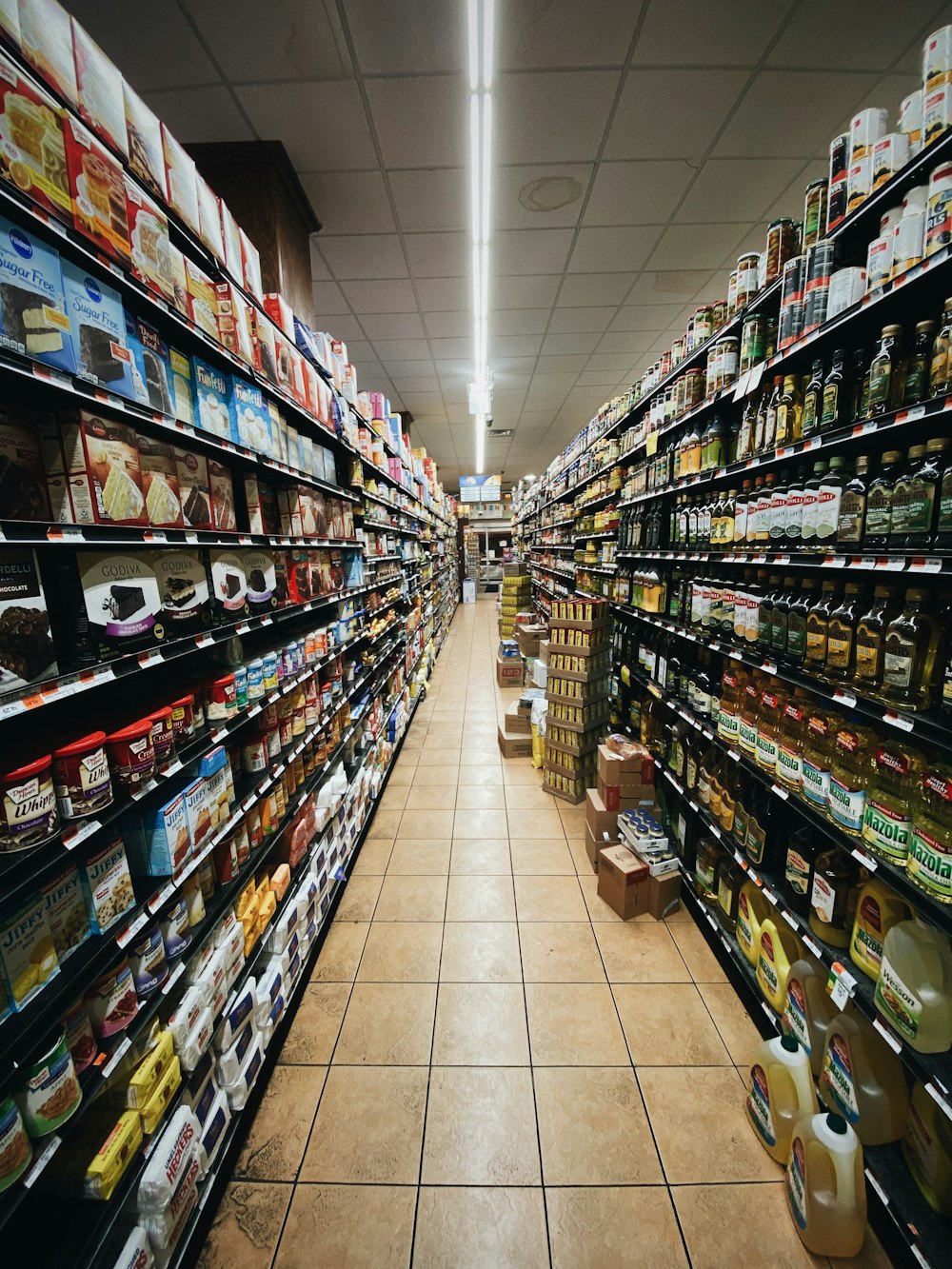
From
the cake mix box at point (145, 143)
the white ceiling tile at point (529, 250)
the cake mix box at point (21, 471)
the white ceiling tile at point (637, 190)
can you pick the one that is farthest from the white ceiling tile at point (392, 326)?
the cake mix box at point (21, 471)

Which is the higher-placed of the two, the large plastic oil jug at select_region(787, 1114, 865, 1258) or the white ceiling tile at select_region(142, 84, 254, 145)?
the white ceiling tile at select_region(142, 84, 254, 145)

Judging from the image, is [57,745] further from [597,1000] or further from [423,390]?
[423,390]

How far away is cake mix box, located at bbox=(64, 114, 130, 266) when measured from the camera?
102cm

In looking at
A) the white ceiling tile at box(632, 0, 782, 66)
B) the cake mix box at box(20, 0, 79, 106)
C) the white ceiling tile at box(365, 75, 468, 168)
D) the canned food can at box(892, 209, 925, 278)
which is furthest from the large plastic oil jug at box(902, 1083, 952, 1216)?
the white ceiling tile at box(365, 75, 468, 168)

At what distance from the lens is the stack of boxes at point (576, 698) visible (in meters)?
3.77

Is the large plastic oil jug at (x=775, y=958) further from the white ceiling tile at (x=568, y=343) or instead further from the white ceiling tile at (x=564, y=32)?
the white ceiling tile at (x=568, y=343)

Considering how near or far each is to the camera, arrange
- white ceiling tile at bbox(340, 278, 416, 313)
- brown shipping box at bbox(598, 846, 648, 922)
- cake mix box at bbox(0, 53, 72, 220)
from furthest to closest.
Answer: white ceiling tile at bbox(340, 278, 416, 313) → brown shipping box at bbox(598, 846, 648, 922) → cake mix box at bbox(0, 53, 72, 220)

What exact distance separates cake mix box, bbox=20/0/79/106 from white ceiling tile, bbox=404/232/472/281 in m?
2.84

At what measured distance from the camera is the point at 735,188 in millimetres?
3059

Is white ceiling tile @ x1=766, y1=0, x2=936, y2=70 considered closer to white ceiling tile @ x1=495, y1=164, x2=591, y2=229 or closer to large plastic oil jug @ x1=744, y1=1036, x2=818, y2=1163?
white ceiling tile @ x1=495, y1=164, x2=591, y2=229

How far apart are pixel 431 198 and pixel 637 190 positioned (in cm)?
131

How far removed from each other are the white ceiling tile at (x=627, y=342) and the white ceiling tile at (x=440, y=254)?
2009mm

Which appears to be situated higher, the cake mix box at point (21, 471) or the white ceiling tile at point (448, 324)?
the white ceiling tile at point (448, 324)

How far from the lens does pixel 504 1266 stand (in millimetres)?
1336
